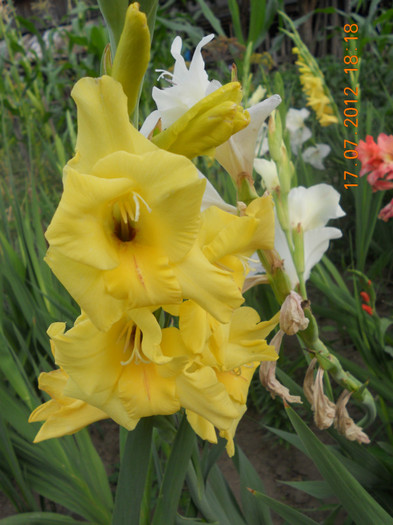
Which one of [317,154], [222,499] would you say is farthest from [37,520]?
[317,154]

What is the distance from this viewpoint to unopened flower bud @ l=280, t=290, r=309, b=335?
0.64 meters

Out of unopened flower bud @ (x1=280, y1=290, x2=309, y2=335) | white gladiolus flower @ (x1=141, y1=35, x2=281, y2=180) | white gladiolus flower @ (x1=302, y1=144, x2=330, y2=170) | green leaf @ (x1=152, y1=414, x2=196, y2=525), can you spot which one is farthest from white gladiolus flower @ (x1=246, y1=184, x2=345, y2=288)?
white gladiolus flower @ (x1=302, y1=144, x2=330, y2=170)

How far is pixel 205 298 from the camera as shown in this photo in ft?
1.30

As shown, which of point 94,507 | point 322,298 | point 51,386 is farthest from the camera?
point 322,298

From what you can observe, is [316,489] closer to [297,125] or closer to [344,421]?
[344,421]

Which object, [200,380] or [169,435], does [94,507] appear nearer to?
[169,435]

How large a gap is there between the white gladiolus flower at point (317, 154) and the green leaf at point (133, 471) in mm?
2091

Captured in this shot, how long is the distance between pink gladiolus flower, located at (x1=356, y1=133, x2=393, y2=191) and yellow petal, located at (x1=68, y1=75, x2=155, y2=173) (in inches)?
45.2

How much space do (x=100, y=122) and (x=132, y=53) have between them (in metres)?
0.07

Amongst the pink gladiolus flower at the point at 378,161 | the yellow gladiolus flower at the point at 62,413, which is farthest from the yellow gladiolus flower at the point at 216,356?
the pink gladiolus flower at the point at 378,161

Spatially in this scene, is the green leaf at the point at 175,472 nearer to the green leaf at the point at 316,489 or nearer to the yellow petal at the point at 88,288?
the yellow petal at the point at 88,288

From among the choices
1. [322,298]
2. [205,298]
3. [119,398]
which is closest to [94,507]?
[119,398]

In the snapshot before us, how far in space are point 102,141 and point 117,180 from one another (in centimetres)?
5

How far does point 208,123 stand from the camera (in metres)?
0.42
